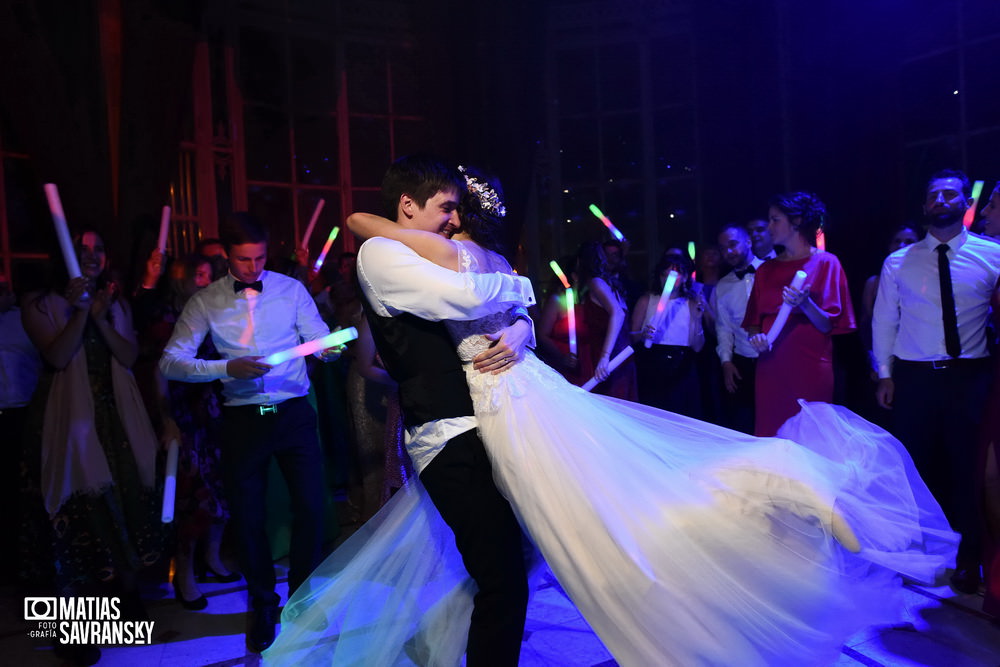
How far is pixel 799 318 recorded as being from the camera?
11.8 feet

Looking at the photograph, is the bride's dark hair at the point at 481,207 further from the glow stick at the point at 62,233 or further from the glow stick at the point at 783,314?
the glow stick at the point at 783,314

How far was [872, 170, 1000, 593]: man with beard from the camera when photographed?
10.2 feet

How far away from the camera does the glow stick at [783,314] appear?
11.2 feet

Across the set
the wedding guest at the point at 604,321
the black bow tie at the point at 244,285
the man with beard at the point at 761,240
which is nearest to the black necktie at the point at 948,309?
the man with beard at the point at 761,240

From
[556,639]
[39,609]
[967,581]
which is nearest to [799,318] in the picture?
[967,581]

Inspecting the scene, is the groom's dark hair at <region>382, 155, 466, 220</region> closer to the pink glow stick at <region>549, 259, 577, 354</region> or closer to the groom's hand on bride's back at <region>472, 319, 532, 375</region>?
the groom's hand on bride's back at <region>472, 319, 532, 375</region>

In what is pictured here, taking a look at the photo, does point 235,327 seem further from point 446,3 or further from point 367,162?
point 446,3

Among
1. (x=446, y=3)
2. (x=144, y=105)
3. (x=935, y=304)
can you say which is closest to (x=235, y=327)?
(x=935, y=304)

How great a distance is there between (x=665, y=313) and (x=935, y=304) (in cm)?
168

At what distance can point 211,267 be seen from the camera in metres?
3.89

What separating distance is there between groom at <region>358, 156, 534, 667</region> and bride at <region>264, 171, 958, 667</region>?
0.06 metres

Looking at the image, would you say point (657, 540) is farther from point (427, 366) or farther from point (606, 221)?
point (606, 221)

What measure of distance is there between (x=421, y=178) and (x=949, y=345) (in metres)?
2.48
